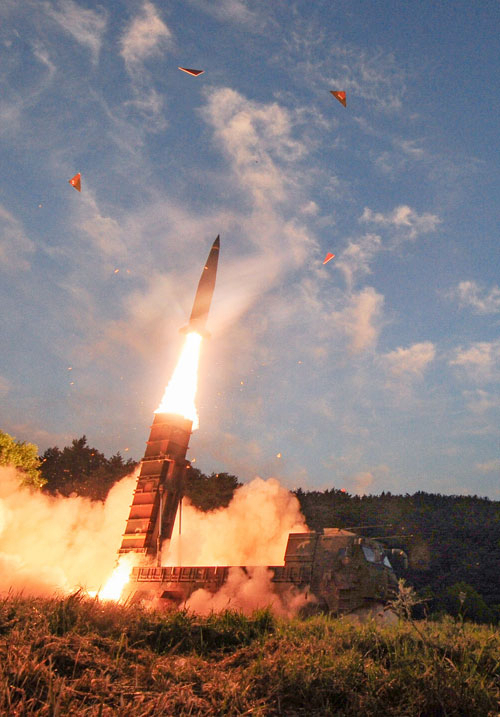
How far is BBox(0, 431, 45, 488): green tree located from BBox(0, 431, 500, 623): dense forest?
0.24ft

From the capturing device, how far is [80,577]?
103 ft

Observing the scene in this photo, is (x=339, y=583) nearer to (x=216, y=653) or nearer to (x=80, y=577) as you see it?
(x=216, y=653)

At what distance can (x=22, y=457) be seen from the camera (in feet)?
142

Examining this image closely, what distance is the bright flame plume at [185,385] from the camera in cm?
2872

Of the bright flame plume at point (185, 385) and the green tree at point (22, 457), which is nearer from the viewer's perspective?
the bright flame plume at point (185, 385)

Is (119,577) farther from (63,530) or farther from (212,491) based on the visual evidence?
(212,491)

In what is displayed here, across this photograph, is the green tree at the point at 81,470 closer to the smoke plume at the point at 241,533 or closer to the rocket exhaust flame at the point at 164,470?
the smoke plume at the point at 241,533

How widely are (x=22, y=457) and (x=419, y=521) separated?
1199 inches

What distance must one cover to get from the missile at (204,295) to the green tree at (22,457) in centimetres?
2031

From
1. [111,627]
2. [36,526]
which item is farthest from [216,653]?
[36,526]

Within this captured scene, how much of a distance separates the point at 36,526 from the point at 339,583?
25.0 metres

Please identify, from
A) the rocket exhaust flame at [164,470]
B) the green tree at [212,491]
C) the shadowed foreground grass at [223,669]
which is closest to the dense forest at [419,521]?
the green tree at [212,491]

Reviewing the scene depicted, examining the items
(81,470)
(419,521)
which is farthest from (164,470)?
(81,470)

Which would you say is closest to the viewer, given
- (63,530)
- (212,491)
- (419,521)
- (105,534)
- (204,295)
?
(204,295)
